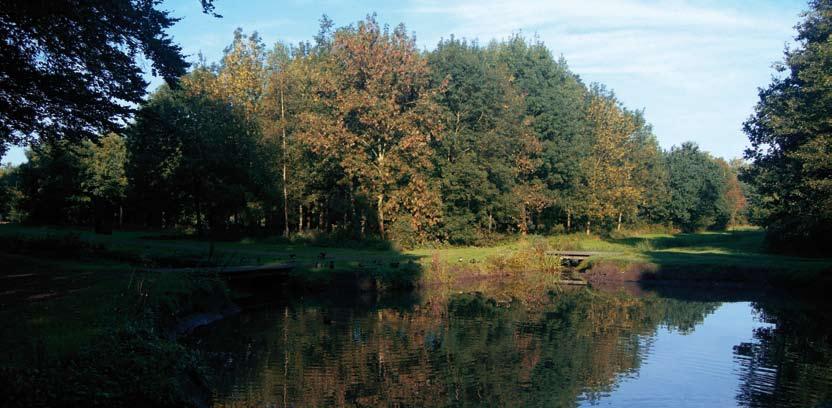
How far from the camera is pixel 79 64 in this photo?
67.1 ft

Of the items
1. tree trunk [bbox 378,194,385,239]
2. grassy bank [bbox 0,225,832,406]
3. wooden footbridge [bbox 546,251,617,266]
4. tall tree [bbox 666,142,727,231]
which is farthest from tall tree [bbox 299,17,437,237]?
tall tree [bbox 666,142,727,231]

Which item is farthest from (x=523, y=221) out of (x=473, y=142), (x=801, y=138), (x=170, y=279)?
(x=170, y=279)

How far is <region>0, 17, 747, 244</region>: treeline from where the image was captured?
44594 millimetres

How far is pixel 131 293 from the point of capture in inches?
709

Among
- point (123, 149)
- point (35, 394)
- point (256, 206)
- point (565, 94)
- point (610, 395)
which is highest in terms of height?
point (565, 94)


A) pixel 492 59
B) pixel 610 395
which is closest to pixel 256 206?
pixel 492 59

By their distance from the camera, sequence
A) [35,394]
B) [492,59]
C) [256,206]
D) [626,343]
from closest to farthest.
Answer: [35,394] → [626,343] → [256,206] → [492,59]

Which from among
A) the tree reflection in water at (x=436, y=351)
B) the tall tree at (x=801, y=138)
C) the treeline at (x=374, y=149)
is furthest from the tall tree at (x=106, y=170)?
the tall tree at (x=801, y=138)

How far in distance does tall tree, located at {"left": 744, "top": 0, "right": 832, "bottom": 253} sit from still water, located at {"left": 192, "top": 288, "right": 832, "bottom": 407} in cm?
653

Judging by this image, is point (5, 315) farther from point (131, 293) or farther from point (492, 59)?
point (492, 59)

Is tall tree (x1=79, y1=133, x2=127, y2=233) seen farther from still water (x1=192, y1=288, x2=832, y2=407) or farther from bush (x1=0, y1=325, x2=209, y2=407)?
bush (x1=0, y1=325, x2=209, y2=407)

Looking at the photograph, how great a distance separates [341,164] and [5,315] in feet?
104

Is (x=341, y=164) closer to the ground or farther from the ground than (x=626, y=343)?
farther from the ground

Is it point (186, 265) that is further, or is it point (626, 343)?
point (186, 265)
